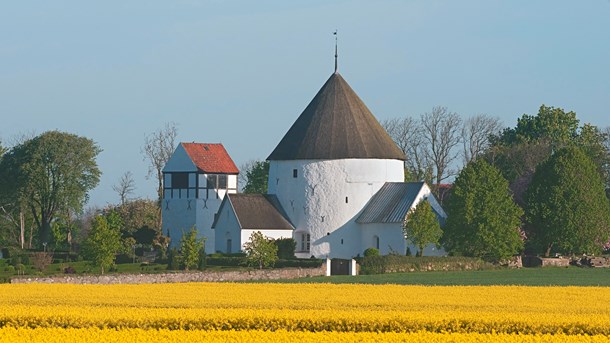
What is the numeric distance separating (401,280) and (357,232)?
2719 cm

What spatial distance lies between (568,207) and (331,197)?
1532cm

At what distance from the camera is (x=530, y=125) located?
126125mm

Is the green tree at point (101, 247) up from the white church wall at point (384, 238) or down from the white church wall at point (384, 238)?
down

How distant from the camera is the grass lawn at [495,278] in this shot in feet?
194

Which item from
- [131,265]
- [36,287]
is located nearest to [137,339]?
[36,287]

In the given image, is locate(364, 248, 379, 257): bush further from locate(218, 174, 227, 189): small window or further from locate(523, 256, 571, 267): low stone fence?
locate(218, 174, 227, 189): small window

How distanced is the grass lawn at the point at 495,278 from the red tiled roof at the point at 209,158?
3204 centimetres

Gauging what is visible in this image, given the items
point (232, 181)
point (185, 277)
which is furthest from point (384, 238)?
point (185, 277)

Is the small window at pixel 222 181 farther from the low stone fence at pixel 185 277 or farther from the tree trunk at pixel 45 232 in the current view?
the low stone fence at pixel 185 277

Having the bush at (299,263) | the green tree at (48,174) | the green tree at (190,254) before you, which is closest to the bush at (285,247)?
the bush at (299,263)

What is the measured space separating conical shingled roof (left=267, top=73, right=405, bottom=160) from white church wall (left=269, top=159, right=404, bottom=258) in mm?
599

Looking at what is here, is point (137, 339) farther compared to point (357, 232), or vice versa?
point (357, 232)

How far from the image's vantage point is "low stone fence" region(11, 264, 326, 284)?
59.5m

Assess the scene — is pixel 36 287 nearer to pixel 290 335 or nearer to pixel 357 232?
pixel 290 335
